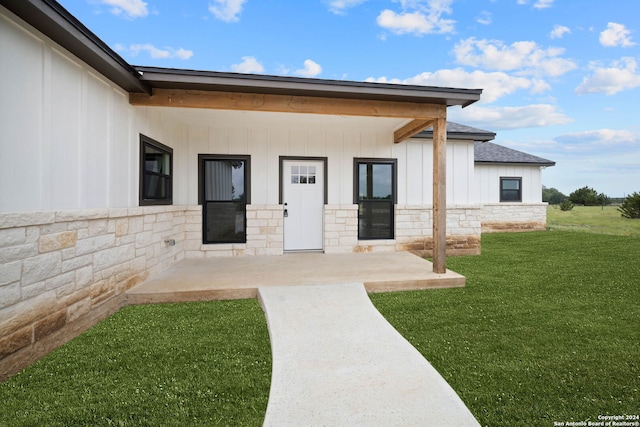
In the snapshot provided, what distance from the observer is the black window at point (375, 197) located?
24.4 ft

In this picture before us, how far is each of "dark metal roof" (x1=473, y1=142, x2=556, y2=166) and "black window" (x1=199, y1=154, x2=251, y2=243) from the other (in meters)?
10.1

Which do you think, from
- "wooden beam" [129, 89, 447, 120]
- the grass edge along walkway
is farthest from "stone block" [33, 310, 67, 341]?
the grass edge along walkway

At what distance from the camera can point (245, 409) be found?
82.2 inches

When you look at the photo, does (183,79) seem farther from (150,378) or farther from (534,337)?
(534,337)

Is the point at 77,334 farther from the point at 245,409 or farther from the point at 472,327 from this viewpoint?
the point at 472,327

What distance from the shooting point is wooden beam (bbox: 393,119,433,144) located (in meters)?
5.76

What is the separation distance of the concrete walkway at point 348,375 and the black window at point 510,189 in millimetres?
12292

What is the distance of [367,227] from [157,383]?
571 centimetres

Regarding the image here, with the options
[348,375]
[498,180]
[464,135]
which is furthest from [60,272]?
[498,180]

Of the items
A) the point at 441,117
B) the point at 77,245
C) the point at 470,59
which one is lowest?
the point at 77,245

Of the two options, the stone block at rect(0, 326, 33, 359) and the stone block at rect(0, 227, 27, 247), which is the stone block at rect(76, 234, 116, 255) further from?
the stone block at rect(0, 326, 33, 359)

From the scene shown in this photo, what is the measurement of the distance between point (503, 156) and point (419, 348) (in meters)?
13.6

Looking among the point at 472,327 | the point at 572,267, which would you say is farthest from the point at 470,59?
the point at 472,327

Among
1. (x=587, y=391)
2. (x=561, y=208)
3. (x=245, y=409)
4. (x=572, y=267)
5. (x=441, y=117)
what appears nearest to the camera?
(x=245, y=409)
